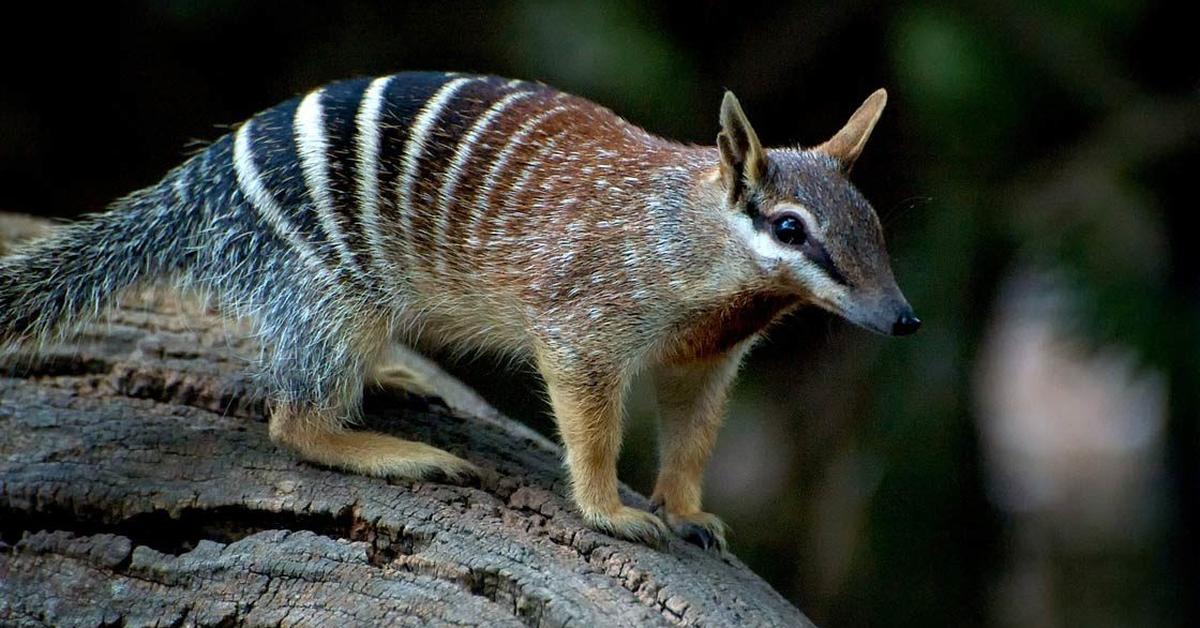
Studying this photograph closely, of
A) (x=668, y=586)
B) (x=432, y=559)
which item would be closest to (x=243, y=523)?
(x=432, y=559)

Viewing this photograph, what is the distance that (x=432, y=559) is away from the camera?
3537 mm

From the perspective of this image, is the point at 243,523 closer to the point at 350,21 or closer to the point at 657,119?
the point at 657,119

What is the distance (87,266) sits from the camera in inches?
172

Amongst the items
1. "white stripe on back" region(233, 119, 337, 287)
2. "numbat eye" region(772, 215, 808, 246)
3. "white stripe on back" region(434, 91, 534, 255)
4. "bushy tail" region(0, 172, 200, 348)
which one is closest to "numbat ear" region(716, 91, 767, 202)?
"numbat eye" region(772, 215, 808, 246)

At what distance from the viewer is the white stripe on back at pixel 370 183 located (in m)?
4.12

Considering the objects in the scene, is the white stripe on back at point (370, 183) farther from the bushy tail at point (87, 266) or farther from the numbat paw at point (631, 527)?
the numbat paw at point (631, 527)

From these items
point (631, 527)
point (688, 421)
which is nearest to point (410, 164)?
point (688, 421)

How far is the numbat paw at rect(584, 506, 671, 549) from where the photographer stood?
3.72 metres

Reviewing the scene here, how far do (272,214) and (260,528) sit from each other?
0.93m

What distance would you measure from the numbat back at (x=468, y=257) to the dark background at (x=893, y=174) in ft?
7.48

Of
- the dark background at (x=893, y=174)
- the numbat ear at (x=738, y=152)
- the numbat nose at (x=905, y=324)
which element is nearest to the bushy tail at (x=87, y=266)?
the numbat ear at (x=738, y=152)

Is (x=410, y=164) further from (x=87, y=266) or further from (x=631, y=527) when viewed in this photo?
(x=631, y=527)

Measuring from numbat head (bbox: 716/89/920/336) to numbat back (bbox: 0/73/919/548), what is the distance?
12 mm

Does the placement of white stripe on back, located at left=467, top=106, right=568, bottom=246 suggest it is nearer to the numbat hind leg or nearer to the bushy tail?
the numbat hind leg
